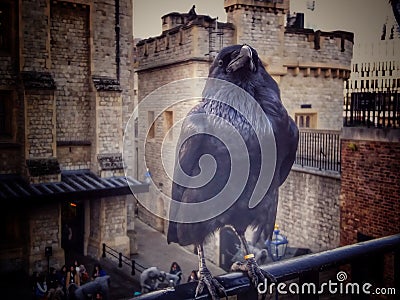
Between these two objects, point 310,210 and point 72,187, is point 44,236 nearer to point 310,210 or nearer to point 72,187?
point 72,187

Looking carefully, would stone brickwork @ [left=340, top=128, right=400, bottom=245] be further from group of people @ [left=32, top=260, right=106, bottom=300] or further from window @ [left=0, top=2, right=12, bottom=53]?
window @ [left=0, top=2, right=12, bottom=53]

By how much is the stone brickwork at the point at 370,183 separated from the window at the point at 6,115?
8.52 m

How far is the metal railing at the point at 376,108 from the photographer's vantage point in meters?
8.12

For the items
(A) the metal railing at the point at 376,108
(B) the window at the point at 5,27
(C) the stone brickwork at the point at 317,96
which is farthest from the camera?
(C) the stone brickwork at the point at 317,96

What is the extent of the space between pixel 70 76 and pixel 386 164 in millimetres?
8650

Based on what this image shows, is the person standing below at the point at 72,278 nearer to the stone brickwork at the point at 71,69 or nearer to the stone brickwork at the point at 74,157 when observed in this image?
the stone brickwork at the point at 74,157

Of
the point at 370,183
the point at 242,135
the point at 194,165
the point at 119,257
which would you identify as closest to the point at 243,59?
the point at 242,135

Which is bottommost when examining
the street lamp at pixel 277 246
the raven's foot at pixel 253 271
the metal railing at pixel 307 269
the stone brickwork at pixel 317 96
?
the street lamp at pixel 277 246

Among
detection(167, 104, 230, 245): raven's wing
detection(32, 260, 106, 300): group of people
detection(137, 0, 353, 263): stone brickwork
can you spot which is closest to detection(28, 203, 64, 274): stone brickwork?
detection(32, 260, 106, 300): group of people

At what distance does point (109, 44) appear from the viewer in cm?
1320

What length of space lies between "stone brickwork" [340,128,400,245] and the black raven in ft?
20.1

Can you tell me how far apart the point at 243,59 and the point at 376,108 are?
6.62 m

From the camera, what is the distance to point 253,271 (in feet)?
6.45

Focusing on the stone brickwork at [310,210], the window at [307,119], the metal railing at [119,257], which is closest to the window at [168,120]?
the metal railing at [119,257]
